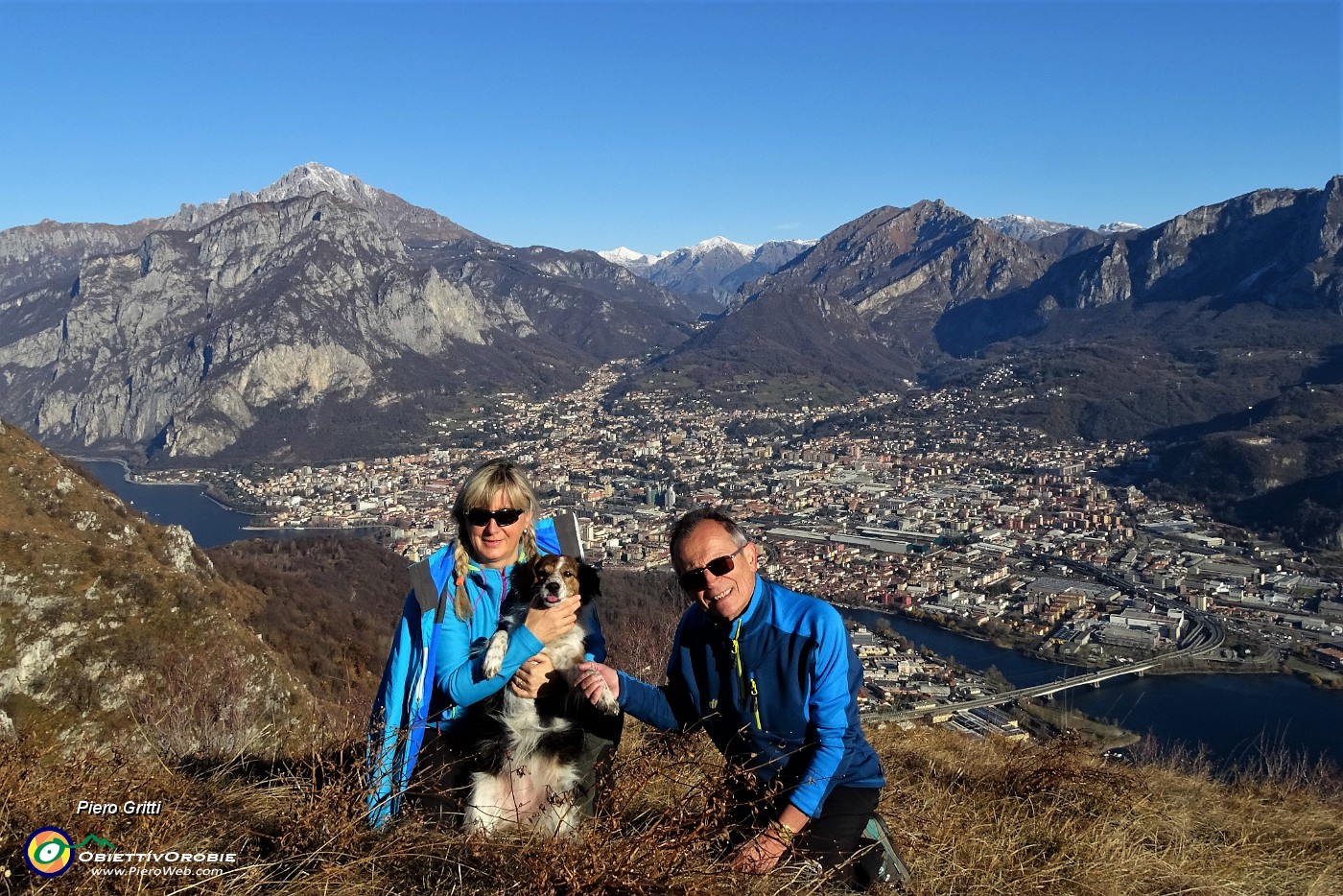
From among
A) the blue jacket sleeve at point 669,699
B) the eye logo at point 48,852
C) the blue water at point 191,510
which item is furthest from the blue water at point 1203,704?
the blue water at point 191,510

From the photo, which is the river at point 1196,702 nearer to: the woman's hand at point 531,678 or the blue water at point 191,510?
the woman's hand at point 531,678

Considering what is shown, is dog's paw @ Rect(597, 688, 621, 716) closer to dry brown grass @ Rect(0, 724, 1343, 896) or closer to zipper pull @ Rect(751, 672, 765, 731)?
dry brown grass @ Rect(0, 724, 1343, 896)

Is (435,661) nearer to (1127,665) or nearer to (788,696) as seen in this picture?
(788,696)

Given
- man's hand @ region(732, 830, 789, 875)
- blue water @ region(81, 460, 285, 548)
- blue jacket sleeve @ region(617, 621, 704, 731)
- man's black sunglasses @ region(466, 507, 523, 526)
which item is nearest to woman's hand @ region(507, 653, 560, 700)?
blue jacket sleeve @ region(617, 621, 704, 731)

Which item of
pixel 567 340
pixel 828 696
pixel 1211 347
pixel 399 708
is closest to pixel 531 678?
pixel 399 708

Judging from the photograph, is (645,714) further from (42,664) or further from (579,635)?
(42,664)
